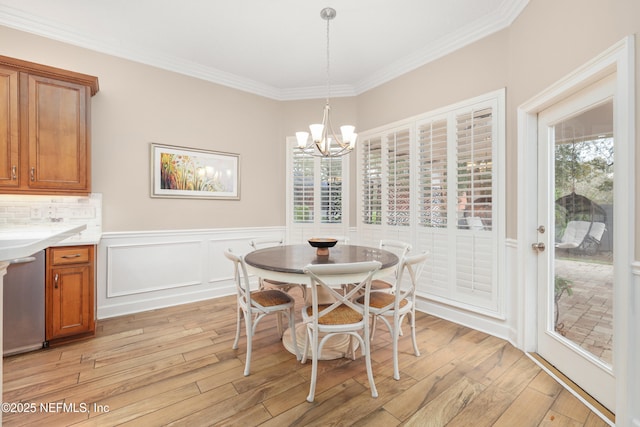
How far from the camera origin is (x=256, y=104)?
433 centimetres

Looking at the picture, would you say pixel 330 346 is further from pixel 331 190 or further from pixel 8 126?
pixel 8 126

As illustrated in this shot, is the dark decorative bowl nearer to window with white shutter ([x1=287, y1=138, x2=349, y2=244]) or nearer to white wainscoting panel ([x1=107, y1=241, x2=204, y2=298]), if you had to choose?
window with white shutter ([x1=287, y1=138, x2=349, y2=244])

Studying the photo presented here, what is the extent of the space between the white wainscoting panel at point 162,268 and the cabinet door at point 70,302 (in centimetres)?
56

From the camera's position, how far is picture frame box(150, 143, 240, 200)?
3.53 meters

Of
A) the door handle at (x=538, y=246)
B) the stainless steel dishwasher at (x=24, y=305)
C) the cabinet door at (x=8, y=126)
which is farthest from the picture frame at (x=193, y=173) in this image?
the door handle at (x=538, y=246)

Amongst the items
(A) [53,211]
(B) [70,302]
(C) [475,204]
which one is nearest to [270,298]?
(B) [70,302]

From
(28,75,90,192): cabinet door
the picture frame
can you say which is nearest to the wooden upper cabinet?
(28,75,90,192): cabinet door

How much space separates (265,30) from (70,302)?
322 cm

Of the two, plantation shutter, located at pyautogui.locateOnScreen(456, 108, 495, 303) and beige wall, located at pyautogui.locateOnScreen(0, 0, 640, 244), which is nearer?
beige wall, located at pyautogui.locateOnScreen(0, 0, 640, 244)

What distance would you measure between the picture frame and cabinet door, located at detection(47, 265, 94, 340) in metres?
1.20

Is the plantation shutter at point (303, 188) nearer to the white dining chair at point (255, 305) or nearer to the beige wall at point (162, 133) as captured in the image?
the beige wall at point (162, 133)

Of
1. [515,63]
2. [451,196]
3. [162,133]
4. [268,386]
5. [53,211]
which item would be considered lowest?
[268,386]

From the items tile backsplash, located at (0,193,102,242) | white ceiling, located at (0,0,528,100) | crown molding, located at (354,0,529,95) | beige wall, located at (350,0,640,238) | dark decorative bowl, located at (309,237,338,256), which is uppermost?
white ceiling, located at (0,0,528,100)

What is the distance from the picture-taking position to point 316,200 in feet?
14.5
